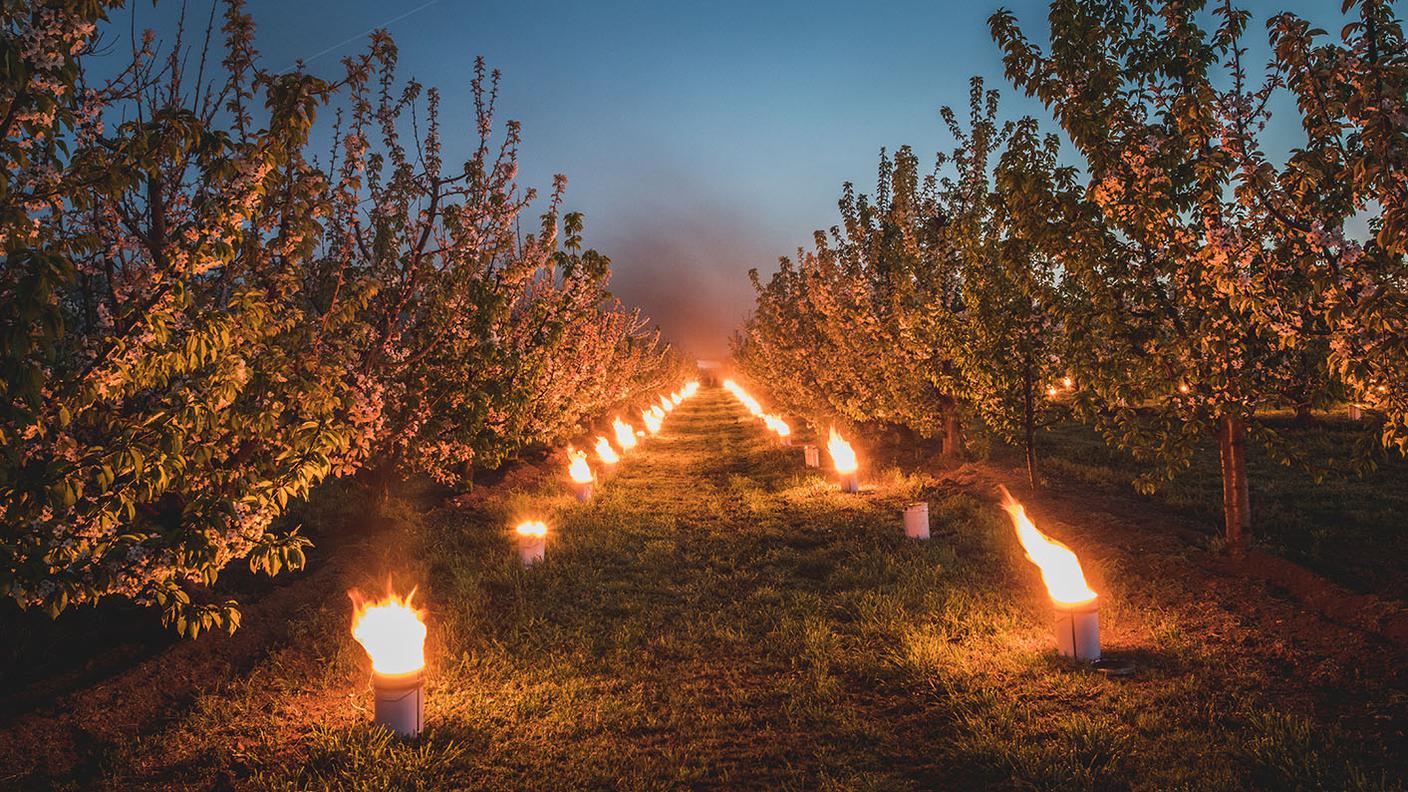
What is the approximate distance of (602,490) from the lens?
1694 centimetres

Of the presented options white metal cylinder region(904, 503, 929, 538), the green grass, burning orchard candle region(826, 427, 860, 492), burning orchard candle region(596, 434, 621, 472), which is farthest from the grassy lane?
burning orchard candle region(596, 434, 621, 472)

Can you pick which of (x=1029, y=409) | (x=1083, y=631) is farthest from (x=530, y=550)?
(x=1029, y=409)

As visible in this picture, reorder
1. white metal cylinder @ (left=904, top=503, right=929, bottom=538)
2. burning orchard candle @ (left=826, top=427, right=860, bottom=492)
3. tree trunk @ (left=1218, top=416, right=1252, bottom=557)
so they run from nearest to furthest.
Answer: tree trunk @ (left=1218, top=416, right=1252, bottom=557) → white metal cylinder @ (left=904, top=503, right=929, bottom=538) → burning orchard candle @ (left=826, top=427, right=860, bottom=492)

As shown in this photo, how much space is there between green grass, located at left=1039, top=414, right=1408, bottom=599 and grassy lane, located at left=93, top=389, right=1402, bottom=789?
259cm

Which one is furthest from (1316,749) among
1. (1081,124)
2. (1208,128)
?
(1081,124)

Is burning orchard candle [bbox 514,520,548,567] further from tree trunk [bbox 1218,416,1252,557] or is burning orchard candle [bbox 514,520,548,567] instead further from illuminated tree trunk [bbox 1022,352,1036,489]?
tree trunk [bbox 1218,416,1252,557]

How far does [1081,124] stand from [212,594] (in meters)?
10.9

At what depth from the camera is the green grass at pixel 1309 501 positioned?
26.3 ft

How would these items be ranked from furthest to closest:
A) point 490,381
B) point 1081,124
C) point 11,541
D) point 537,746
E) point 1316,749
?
point 490,381 → point 1081,124 → point 537,746 → point 1316,749 → point 11,541

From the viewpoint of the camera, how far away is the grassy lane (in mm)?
4746

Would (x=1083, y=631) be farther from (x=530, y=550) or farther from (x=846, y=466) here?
(x=846, y=466)

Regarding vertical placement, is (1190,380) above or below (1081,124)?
below

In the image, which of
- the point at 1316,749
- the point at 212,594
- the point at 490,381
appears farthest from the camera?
the point at 490,381

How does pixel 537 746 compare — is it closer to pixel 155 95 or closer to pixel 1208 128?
pixel 155 95
